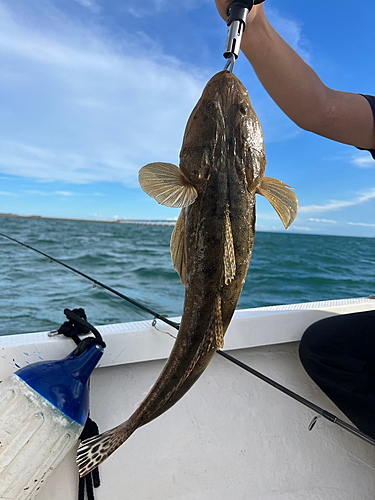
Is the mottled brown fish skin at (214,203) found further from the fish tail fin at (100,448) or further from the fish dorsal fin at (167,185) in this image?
the fish tail fin at (100,448)

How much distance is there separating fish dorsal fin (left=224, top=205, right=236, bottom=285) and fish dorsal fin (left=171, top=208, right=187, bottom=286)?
14 centimetres

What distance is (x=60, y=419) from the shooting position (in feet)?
4.69

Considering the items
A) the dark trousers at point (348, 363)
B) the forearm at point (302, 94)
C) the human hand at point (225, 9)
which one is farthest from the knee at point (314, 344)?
the human hand at point (225, 9)

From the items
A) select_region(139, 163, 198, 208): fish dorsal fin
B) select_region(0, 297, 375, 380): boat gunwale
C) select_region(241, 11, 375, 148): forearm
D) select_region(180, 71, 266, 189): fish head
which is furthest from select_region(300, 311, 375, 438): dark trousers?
select_region(139, 163, 198, 208): fish dorsal fin

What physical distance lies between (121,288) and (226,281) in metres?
9.74

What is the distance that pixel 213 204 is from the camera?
984 millimetres

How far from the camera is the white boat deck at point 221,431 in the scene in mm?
1729

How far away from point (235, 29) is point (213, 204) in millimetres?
546

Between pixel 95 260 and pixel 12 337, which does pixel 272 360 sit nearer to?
pixel 12 337

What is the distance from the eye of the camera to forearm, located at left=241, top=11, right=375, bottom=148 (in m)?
1.67

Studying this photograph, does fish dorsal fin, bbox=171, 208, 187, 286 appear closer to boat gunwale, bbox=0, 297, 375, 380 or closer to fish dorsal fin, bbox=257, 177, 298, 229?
fish dorsal fin, bbox=257, 177, 298, 229

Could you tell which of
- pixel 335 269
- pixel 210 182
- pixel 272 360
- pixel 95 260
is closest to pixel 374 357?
pixel 272 360

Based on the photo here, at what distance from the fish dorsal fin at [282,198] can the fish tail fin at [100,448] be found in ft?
2.69

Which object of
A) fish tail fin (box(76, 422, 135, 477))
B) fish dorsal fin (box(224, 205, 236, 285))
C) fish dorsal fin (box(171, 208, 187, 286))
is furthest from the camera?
fish tail fin (box(76, 422, 135, 477))
